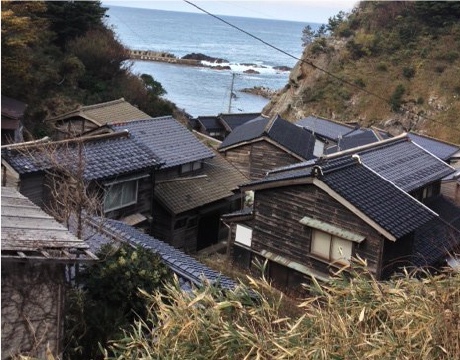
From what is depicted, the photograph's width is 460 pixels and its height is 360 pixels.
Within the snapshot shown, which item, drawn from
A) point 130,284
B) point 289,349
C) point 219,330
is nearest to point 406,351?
point 289,349

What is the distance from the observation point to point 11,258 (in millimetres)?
6094

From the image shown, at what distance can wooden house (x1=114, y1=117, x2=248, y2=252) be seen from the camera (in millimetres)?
19266

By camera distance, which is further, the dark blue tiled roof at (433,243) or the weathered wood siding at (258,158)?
the weathered wood siding at (258,158)

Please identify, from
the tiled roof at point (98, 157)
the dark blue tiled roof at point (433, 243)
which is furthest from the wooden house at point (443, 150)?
the tiled roof at point (98, 157)

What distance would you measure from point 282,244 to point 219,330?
34.4 feet

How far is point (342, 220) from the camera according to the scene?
1408cm

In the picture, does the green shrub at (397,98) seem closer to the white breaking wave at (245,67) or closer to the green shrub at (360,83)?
the green shrub at (360,83)

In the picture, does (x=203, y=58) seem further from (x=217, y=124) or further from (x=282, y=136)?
(x=282, y=136)

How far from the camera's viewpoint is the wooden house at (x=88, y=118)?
24562 millimetres

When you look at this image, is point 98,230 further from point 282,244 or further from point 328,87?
point 328,87

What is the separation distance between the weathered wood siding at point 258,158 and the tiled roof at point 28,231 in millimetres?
17966

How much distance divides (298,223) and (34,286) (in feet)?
30.8

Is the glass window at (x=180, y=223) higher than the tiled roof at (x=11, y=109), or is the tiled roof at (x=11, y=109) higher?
the tiled roof at (x=11, y=109)

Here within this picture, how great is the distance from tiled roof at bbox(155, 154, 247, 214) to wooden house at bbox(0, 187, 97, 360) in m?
11.7
